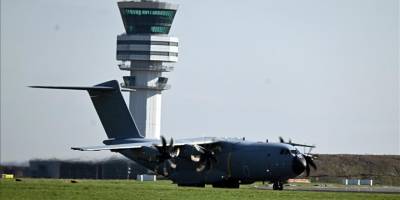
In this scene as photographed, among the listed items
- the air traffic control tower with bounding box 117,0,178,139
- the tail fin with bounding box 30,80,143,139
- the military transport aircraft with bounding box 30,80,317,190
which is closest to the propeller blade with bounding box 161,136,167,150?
the military transport aircraft with bounding box 30,80,317,190

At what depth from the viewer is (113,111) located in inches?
3000

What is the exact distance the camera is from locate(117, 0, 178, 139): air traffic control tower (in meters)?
154

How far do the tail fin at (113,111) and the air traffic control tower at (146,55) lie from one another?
76.6 meters

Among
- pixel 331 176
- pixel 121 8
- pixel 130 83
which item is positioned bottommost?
pixel 331 176

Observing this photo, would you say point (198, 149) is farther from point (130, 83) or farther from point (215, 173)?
point (130, 83)

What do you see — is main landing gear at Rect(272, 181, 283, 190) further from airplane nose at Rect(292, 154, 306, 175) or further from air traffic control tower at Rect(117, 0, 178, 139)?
air traffic control tower at Rect(117, 0, 178, 139)

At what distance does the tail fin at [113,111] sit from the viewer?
7594 cm

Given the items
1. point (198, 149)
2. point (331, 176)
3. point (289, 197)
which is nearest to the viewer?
point (289, 197)

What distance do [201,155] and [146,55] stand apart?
84.8 metres

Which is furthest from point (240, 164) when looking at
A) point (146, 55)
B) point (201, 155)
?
point (146, 55)

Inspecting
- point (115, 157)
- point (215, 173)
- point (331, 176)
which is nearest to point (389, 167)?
point (331, 176)

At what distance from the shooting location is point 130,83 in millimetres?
153875

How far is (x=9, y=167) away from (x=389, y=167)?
51.3 m

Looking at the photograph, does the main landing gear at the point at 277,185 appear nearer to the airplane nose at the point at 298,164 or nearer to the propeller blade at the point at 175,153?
the airplane nose at the point at 298,164
